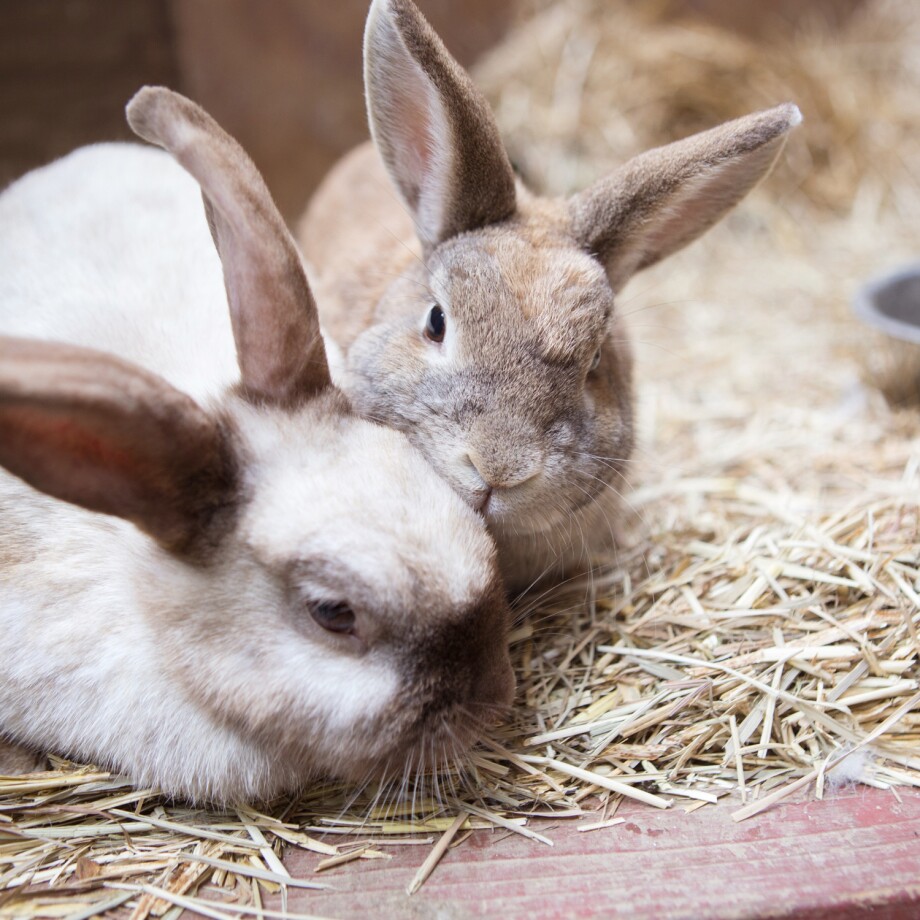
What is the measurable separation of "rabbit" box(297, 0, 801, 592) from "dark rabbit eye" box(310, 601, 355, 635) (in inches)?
16.5

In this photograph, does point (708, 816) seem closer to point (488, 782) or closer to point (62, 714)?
point (488, 782)

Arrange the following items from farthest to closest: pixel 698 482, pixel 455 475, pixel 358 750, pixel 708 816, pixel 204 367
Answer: pixel 698 482 < pixel 204 367 < pixel 455 475 < pixel 708 816 < pixel 358 750

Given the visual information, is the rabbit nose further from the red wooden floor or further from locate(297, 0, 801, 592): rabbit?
the red wooden floor

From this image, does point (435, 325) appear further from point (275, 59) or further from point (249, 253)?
point (275, 59)

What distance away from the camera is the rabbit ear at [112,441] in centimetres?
151

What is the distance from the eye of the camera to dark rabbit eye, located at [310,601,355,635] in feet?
5.80

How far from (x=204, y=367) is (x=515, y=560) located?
91 centimetres

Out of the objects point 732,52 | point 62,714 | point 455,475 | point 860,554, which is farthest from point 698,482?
point 732,52

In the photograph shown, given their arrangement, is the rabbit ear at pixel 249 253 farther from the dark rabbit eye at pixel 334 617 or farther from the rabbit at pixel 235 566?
the dark rabbit eye at pixel 334 617

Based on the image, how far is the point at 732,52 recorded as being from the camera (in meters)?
5.38

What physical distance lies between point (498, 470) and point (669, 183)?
3.22 feet

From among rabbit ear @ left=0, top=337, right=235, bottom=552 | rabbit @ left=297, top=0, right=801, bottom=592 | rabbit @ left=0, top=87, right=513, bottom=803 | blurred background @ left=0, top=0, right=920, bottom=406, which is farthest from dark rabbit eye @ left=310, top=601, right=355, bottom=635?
blurred background @ left=0, top=0, right=920, bottom=406

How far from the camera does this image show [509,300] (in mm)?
2223

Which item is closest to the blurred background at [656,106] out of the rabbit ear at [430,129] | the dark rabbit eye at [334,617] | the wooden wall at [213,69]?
the wooden wall at [213,69]
